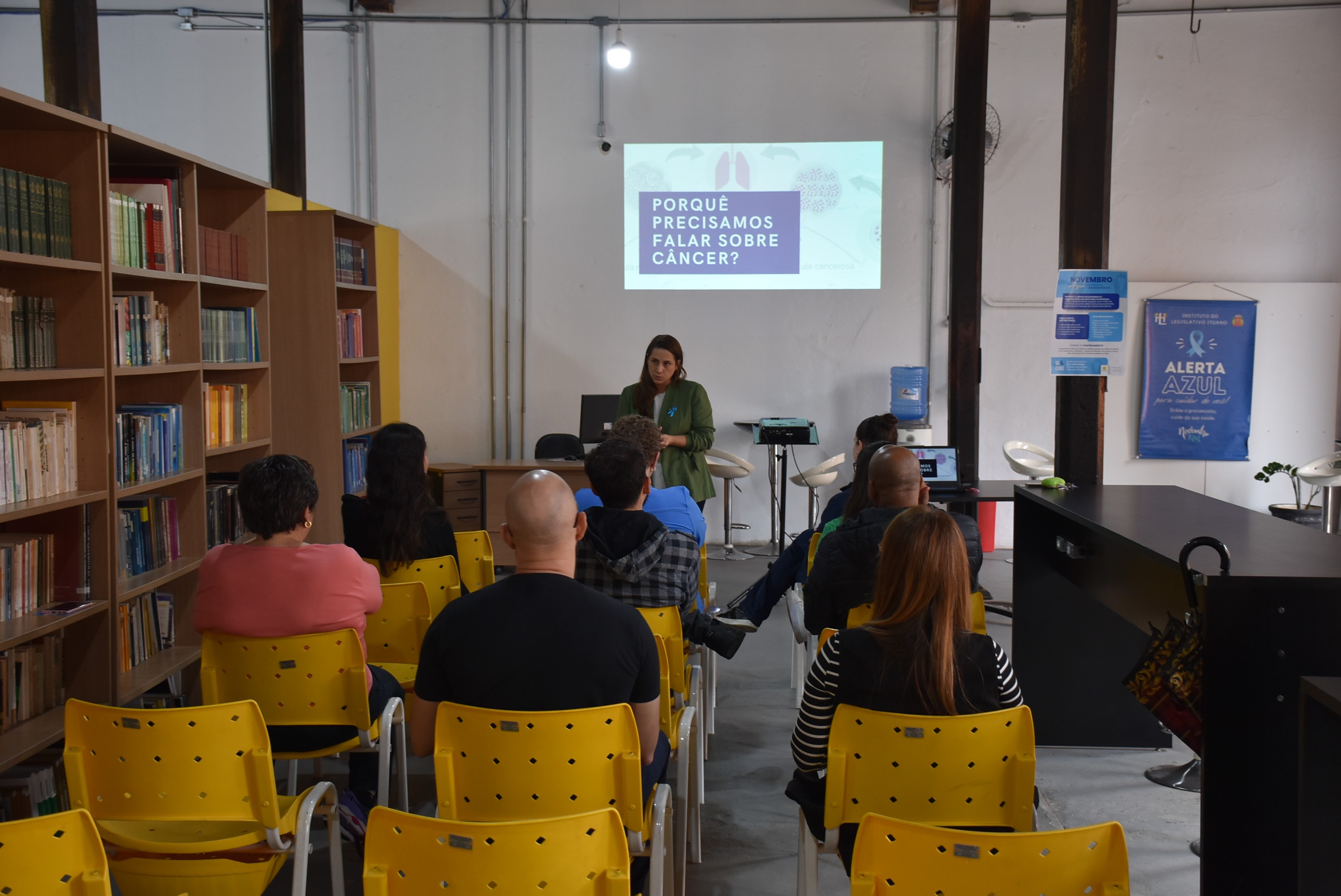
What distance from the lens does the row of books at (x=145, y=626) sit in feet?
11.2

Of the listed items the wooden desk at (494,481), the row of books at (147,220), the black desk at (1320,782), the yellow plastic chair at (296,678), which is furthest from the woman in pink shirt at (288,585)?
the wooden desk at (494,481)

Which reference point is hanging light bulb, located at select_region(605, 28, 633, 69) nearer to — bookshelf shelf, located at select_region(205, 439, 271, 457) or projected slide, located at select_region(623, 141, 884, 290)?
projected slide, located at select_region(623, 141, 884, 290)

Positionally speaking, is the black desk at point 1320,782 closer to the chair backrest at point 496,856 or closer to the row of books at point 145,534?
the chair backrest at point 496,856

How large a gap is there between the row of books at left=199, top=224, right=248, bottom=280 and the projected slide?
146 inches

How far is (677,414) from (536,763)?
3.58 meters

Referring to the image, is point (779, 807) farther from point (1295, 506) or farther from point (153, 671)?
point (1295, 506)

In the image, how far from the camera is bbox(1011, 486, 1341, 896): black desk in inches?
85.0

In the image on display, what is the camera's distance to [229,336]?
4.11 metres

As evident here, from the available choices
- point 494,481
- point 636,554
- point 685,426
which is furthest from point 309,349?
point 636,554

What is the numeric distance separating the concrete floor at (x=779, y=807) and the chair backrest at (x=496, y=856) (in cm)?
130

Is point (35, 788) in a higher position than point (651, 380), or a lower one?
lower

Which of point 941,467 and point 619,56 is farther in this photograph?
point 619,56

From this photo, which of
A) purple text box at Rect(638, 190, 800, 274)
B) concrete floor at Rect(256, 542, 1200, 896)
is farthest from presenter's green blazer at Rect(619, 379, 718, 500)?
purple text box at Rect(638, 190, 800, 274)

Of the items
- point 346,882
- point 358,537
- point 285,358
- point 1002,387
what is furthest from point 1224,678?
point 1002,387
